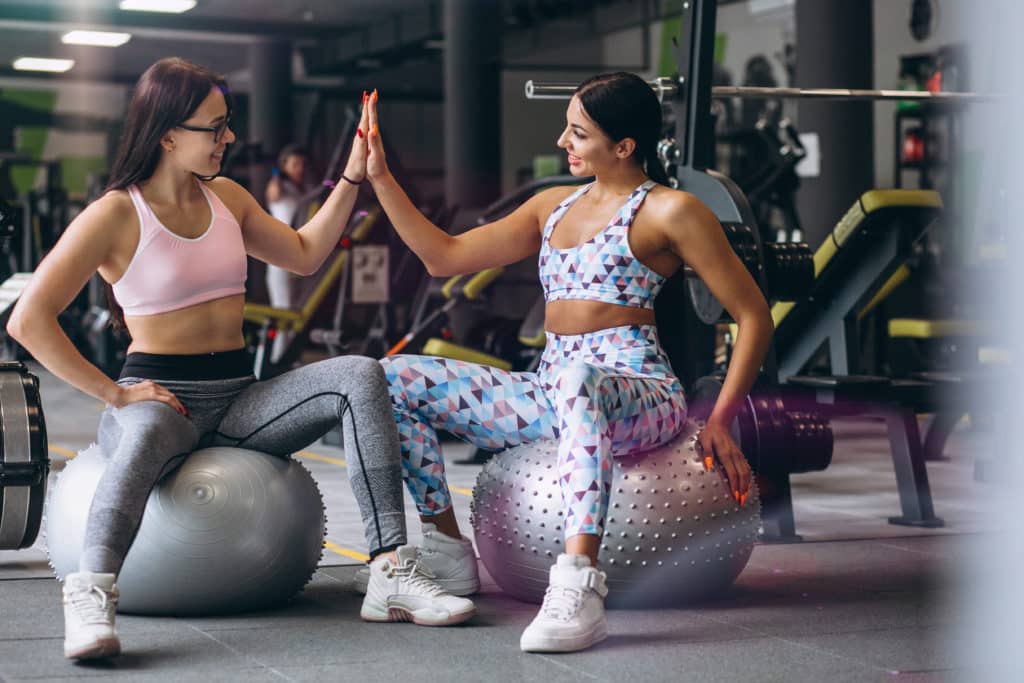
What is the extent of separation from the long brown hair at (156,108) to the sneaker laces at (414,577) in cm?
87

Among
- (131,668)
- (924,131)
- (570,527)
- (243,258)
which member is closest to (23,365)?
(243,258)

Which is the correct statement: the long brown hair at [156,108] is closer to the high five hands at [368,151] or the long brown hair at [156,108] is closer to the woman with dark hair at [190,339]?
the woman with dark hair at [190,339]

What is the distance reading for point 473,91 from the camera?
11836mm

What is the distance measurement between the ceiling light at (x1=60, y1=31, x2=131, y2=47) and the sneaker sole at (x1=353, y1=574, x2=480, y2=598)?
14.1 meters

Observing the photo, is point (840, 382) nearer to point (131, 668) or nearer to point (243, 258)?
point (243, 258)

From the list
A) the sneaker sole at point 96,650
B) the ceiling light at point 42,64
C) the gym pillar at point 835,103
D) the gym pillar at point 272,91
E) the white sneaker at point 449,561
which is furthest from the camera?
the ceiling light at point 42,64

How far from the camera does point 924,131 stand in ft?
30.2

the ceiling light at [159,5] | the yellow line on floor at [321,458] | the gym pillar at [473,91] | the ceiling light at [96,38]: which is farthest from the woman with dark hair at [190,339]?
the ceiling light at [96,38]

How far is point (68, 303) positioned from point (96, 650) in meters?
0.63

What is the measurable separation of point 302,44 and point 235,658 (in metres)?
16.2

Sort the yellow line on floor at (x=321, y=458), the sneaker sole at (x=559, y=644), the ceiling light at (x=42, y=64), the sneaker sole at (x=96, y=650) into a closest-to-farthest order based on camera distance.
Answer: the sneaker sole at (x=96, y=650)
the sneaker sole at (x=559, y=644)
the yellow line on floor at (x=321, y=458)
the ceiling light at (x=42, y=64)

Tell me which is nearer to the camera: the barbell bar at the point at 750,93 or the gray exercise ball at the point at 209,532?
the gray exercise ball at the point at 209,532

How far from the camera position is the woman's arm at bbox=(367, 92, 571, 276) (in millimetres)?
2900

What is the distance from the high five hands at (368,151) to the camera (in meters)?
2.75
